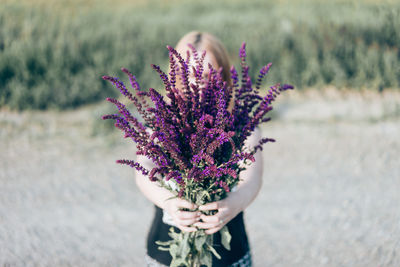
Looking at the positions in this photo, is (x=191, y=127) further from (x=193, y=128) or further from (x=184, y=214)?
(x=184, y=214)

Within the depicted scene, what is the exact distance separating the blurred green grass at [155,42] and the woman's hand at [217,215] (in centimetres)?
429

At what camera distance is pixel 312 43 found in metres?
6.27

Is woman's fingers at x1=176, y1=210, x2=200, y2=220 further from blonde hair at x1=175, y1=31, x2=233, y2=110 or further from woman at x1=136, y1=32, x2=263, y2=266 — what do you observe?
blonde hair at x1=175, y1=31, x2=233, y2=110

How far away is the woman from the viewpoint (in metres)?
1.44

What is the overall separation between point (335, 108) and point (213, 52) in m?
4.62

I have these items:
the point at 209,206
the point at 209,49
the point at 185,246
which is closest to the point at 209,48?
the point at 209,49

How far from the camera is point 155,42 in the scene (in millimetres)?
6340

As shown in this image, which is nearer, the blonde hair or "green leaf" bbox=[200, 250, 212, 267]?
"green leaf" bbox=[200, 250, 212, 267]

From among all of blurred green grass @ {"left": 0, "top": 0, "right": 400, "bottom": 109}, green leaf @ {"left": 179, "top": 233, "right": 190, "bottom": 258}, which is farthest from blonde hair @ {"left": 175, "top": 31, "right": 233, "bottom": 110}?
blurred green grass @ {"left": 0, "top": 0, "right": 400, "bottom": 109}

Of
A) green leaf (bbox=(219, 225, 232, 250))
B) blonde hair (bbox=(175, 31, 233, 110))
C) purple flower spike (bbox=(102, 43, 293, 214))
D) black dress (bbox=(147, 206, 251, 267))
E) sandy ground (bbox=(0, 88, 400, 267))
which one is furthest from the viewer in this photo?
sandy ground (bbox=(0, 88, 400, 267))

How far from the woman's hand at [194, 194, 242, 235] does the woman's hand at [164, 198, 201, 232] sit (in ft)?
0.08

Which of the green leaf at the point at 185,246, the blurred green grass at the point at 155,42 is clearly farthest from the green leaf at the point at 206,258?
the blurred green grass at the point at 155,42

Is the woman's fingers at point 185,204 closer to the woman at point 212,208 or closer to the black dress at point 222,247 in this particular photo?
the woman at point 212,208

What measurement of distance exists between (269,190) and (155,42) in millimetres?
3295
